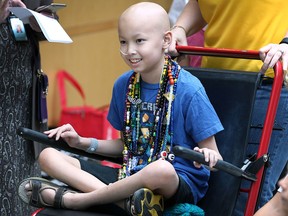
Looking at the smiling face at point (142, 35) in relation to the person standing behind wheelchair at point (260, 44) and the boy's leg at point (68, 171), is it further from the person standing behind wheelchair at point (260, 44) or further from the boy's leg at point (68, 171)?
the boy's leg at point (68, 171)

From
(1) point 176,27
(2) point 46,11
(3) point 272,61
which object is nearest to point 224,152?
(3) point 272,61

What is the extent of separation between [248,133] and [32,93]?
3.59 ft

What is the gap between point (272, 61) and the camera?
2.91 metres

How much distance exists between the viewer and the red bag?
19.1ft

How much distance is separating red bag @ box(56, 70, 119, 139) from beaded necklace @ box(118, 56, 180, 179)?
265 centimetres

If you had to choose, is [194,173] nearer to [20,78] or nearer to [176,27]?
[176,27]

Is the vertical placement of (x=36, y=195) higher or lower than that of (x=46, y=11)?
lower

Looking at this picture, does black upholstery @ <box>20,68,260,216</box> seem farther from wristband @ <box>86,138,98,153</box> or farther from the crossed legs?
wristband @ <box>86,138,98,153</box>

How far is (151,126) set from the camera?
10.0ft

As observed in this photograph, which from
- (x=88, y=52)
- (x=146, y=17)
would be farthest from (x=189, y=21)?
(x=88, y=52)

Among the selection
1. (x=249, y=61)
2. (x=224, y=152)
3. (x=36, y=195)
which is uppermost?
(x=249, y=61)

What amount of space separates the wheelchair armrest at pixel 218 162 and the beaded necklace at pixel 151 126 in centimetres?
36

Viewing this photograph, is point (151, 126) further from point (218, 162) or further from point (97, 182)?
point (218, 162)

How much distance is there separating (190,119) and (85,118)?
299 centimetres
